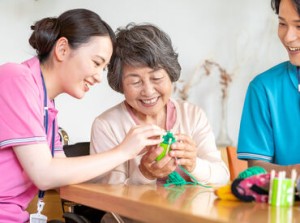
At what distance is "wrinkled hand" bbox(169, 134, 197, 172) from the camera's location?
186cm

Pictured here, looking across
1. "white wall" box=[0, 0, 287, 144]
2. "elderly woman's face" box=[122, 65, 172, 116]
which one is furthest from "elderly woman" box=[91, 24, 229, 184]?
"white wall" box=[0, 0, 287, 144]

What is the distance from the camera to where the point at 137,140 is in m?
1.73

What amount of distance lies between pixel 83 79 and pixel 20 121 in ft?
0.97

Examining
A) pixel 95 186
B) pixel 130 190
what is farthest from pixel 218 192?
pixel 95 186

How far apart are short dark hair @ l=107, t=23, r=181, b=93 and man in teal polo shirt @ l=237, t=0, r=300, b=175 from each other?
321 mm

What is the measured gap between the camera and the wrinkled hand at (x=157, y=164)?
184 cm

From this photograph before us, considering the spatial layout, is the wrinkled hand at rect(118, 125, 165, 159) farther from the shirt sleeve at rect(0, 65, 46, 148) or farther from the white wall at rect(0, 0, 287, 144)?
the white wall at rect(0, 0, 287, 144)

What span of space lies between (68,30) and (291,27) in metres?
0.71

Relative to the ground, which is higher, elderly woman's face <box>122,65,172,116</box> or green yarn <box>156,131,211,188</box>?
elderly woman's face <box>122,65,172,116</box>

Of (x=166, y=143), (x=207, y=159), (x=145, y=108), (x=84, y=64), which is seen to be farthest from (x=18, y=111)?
(x=207, y=159)

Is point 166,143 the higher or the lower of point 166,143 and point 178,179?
the higher

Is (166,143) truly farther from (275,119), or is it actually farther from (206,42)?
(206,42)

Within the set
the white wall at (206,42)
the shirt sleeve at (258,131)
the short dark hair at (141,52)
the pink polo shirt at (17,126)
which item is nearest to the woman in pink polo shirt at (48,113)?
the pink polo shirt at (17,126)

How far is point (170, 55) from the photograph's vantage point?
2139 millimetres
